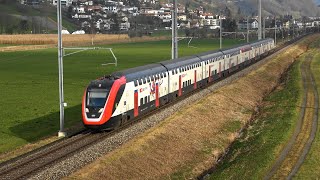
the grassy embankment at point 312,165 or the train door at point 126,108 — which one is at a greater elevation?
the train door at point 126,108

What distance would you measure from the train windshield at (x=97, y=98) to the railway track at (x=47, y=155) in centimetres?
211

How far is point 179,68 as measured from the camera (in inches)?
1813

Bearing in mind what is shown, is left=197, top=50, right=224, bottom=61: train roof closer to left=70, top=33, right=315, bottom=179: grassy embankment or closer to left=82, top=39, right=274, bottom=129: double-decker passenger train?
left=82, top=39, right=274, bottom=129: double-decker passenger train

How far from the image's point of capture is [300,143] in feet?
97.4

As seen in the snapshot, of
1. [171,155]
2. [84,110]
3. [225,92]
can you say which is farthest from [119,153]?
[225,92]

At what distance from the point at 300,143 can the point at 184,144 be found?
23.8 feet

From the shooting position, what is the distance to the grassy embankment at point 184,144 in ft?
82.0

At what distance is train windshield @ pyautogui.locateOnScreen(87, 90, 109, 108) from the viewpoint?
31141mm

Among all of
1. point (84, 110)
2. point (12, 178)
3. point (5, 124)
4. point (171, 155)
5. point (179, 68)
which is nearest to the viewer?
point (12, 178)

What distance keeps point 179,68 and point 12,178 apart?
2531 centimetres

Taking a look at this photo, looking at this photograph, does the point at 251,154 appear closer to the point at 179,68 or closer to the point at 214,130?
the point at 214,130

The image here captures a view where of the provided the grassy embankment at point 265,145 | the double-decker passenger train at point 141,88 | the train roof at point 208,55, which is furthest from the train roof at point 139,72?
the train roof at point 208,55

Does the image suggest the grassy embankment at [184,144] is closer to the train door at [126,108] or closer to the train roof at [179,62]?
the train door at [126,108]

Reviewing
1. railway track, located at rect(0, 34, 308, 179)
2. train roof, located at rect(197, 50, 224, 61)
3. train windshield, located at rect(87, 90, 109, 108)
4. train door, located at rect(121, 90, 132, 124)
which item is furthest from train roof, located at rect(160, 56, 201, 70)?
train windshield, located at rect(87, 90, 109, 108)
